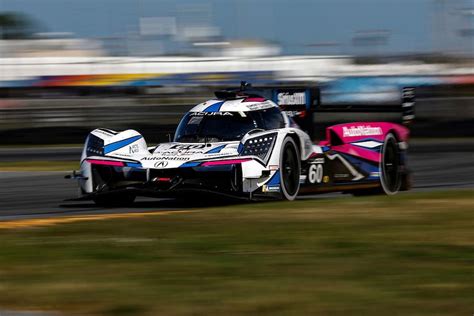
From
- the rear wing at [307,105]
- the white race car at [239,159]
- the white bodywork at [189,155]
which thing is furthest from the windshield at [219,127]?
the rear wing at [307,105]

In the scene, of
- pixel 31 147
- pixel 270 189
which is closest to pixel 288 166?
pixel 270 189

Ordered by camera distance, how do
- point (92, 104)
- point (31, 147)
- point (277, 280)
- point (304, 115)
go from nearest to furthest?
point (277, 280) < point (304, 115) < point (31, 147) < point (92, 104)

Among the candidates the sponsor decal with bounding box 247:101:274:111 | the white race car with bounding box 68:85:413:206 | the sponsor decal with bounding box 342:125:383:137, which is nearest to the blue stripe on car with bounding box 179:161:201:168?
→ the white race car with bounding box 68:85:413:206

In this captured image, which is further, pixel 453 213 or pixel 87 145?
pixel 87 145

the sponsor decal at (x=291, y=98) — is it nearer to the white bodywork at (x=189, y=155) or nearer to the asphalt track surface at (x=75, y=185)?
the asphalt track surface at (x=75, y=185)

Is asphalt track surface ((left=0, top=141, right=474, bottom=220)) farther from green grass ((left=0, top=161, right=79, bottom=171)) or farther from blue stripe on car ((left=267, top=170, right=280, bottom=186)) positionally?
green grass ((left=0, top=161, right=79, bottom=171))

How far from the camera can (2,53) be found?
32625 mm

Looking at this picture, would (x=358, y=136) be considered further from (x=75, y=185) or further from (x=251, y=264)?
(x=251, y=264)

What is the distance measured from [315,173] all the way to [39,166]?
7900mm

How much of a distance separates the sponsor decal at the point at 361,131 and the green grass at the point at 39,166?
6387 mm

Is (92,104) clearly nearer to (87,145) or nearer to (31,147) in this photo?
→ (31,147)

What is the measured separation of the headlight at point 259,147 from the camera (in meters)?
10.3

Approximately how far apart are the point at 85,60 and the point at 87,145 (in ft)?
76.0

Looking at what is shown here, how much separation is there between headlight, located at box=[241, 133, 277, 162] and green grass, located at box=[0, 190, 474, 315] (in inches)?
62.2
